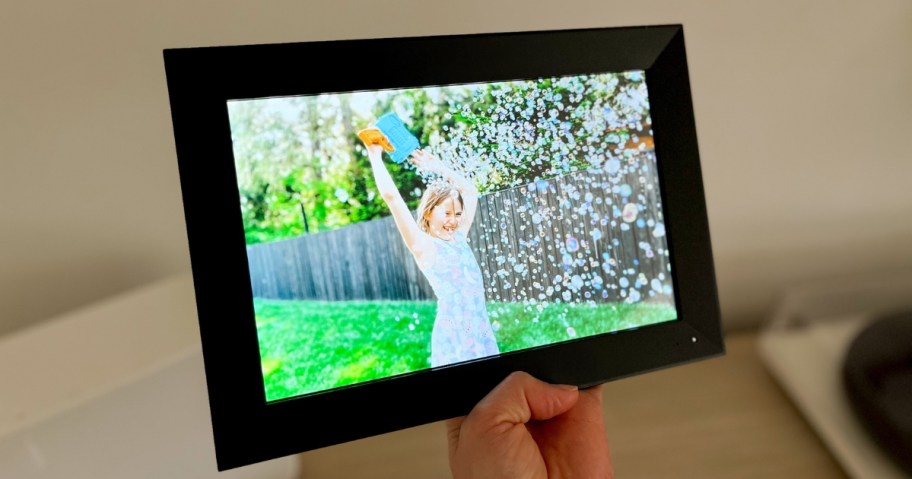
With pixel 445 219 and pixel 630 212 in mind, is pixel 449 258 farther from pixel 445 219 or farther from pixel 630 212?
pixel 630 212

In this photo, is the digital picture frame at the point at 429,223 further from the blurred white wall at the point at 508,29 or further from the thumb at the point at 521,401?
the blurred white wall at the point at 508,29

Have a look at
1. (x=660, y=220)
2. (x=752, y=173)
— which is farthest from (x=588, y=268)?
(x=752, y=173)

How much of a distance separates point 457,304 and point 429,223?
81 millimetres

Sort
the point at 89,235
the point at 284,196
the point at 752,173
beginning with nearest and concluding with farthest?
the point at 284,196
the point at 89,235
the point at 752,173

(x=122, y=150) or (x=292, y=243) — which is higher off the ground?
(x=122, y=150)

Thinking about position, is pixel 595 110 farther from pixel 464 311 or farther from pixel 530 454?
pixel 530 454

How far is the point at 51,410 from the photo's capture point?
23.8 inches

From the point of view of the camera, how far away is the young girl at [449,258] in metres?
0.59

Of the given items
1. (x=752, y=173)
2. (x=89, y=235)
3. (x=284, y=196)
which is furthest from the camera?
(x=752, y=173)

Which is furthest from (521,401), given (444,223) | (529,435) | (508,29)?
(508,29)

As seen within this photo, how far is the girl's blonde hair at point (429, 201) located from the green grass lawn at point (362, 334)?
0.25 feet

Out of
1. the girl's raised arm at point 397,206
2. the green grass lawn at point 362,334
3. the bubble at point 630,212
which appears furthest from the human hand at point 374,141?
the bubble at point 630,212

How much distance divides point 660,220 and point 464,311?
22cm

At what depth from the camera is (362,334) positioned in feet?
1.92
